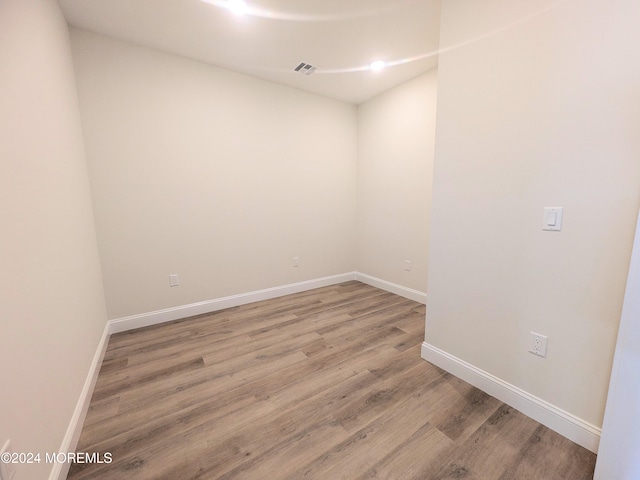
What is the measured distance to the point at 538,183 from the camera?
1.36m

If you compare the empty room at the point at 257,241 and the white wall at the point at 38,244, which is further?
the empty room at the point at 257,241

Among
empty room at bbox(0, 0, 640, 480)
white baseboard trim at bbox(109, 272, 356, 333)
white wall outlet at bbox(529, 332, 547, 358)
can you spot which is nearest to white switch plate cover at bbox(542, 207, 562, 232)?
empty room at bbox(0, 0, 640, 480)

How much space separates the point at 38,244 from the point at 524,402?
8.79 feet

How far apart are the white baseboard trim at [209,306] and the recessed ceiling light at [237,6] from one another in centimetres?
269

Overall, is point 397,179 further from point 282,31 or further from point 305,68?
point 282,31

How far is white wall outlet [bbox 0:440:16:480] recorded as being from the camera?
2.51 feet

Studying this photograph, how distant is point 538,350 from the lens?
142 centimetres

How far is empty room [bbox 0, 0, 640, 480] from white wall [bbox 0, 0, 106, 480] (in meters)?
0.01

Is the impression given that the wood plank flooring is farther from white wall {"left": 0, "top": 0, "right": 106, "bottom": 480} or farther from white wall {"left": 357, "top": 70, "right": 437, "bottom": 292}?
white wall {"left": 357, "top": 70, "right": 437, "bottom": 292}

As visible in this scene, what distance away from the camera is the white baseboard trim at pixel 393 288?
312 cm

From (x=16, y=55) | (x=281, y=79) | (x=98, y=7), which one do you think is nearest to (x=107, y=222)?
(x=16, y=55)

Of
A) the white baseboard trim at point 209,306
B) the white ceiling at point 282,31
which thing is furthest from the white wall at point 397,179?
the white baseboard trim at point 209,306

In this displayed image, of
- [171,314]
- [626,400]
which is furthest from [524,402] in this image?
[171,314]

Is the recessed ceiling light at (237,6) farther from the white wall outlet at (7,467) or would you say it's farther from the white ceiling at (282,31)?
the white wall outlet at (7,467)
